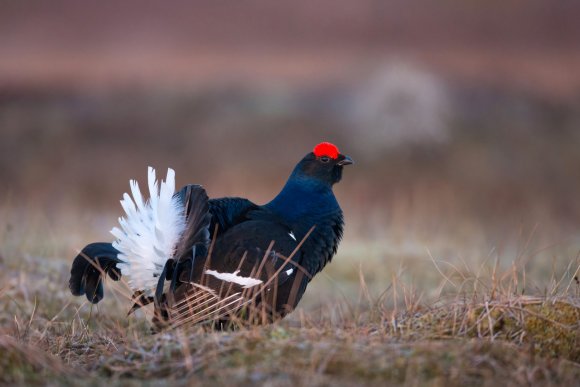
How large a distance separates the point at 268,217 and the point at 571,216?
26.0 ft

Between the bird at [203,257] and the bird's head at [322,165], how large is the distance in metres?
0.38

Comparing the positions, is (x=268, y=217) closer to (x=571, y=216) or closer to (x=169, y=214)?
(x=169, y=214)

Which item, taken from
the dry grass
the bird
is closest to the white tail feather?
the bird

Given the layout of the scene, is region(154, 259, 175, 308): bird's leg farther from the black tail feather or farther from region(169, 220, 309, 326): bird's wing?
the black tail feather

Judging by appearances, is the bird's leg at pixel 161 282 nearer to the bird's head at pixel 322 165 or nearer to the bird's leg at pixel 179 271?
the bird's leg at pixel 179 271

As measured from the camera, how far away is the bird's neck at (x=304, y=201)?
15.3ft

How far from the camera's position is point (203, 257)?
165 inches

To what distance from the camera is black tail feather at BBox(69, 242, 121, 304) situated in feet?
14.0

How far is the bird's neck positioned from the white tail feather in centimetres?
69

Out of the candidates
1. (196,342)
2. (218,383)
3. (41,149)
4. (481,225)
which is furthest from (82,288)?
(41,149)

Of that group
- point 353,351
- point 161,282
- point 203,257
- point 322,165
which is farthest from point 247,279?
point 353,351

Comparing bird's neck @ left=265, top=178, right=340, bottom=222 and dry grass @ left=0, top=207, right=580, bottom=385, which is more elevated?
bird's neck @ left=265, top=178, right=340, bottom=222

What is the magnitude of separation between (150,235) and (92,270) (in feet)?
1.35

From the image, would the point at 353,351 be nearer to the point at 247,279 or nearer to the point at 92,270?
the point at 247,279
